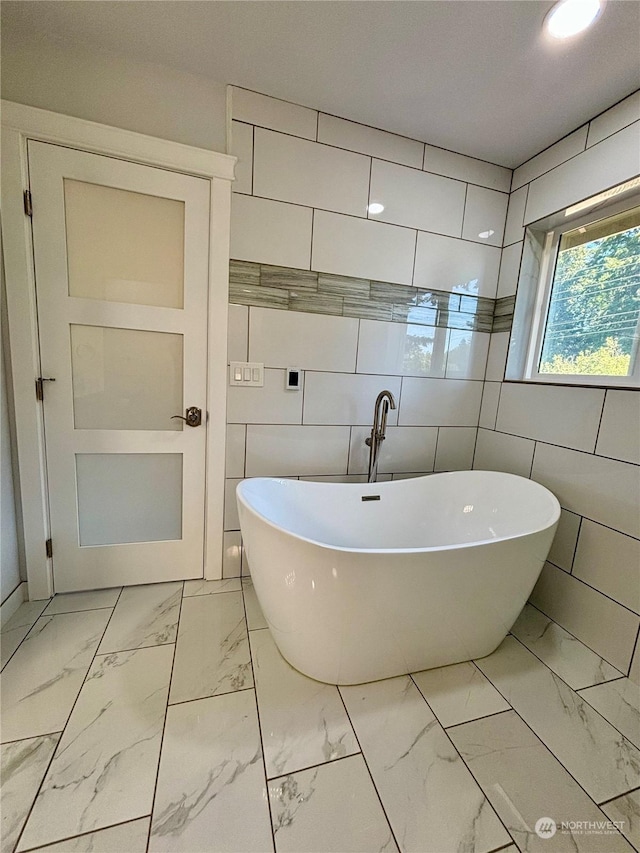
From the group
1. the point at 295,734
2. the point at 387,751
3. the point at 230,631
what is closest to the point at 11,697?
the point at 230,631

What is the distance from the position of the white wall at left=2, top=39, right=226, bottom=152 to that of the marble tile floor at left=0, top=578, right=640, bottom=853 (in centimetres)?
225

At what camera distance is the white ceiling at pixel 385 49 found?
1188mm

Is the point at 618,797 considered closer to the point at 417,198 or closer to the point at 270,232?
the point at 270,232

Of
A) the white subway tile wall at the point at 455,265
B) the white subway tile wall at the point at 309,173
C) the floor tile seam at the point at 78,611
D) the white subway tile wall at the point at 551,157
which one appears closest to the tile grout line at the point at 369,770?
the floor tile seam at the point at 78,611

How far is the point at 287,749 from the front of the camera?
106cm

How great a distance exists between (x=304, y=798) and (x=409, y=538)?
1198 millimetres

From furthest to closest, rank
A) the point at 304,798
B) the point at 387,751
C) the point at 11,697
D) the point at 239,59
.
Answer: the point at 239,59 → the point at 11,697 → the point at 387,751 → the point at 304,798

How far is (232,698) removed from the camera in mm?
1212

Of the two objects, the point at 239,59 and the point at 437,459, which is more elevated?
the point at 239,59

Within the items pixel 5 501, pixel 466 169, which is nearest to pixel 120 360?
pixel 5 501

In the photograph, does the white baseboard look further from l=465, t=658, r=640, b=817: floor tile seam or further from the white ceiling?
the white ceiling

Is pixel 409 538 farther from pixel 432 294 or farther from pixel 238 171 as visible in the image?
→ pixel 238 171

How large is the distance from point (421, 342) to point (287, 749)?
1.95 m

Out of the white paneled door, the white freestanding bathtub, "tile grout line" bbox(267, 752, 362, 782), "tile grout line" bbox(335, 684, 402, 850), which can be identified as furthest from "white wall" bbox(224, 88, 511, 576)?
"tile grout line" bbox(267, 752, 362, 782)
